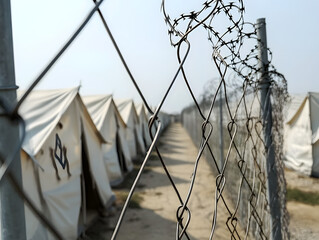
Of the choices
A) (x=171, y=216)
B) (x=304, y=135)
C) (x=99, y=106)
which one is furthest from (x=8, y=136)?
(x=304, y=135)

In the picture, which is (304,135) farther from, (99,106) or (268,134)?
(268,134)

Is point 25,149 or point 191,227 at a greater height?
point 25,149

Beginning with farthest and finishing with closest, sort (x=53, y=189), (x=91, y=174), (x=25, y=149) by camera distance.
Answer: (x=91, y=174), (x=53, y=189), (x=25, y=149)

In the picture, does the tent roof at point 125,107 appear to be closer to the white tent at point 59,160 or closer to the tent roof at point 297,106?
the white tent at point 59,160

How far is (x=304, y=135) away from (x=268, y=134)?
7.04m

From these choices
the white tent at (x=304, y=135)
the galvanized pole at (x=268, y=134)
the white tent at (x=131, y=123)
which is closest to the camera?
the galvanized pole at (x=268, y=134)

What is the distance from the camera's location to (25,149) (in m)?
3.11

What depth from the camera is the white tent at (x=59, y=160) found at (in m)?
3.37

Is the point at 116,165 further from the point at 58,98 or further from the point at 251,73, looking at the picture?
the point at 251,73

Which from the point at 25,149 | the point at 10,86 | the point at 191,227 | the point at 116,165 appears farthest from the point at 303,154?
the point at 10,86

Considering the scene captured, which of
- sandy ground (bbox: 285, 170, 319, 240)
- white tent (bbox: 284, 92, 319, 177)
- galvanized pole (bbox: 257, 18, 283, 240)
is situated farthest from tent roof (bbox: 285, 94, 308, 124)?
galvanized pole (bbox: 257, 18, 283, 240)

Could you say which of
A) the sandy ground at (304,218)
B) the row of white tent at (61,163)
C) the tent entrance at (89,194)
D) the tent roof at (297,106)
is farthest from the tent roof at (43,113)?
the tent roof at (297,106)

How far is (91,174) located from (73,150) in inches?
33.7

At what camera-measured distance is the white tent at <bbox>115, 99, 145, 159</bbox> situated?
10.0 m
